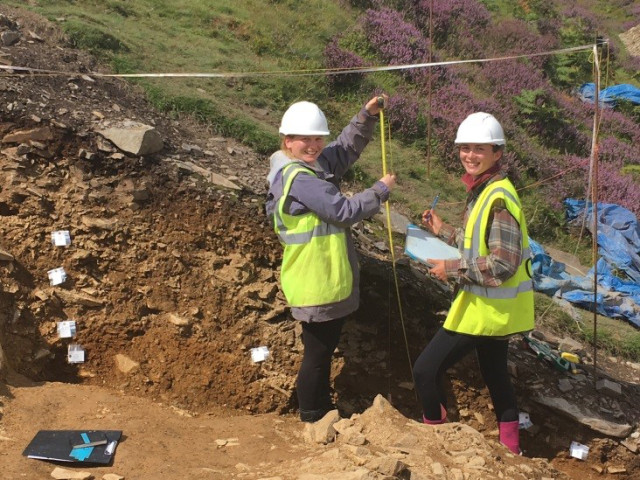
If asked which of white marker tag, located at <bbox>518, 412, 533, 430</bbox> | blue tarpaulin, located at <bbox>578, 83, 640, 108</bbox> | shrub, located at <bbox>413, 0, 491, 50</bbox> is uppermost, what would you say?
shrub, located at <bbox>413, 0, 491, 50</bbox>

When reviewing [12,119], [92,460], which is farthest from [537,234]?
[92,460]

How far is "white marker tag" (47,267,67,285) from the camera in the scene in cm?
499

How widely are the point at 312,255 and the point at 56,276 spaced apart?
2.20 meters

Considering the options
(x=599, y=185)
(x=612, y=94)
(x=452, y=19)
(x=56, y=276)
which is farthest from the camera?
(x=612, y=94)

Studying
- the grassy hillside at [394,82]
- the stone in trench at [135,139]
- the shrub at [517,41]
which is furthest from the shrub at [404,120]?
the shrub at [517,41]

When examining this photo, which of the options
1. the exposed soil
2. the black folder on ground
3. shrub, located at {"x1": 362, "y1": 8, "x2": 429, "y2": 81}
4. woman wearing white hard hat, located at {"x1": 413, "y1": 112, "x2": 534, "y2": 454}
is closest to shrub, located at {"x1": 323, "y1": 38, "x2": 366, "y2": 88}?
shrub, located at {"x1": 362, "y1": 8, "x2": 429, "y2": 81}

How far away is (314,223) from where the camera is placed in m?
3.84

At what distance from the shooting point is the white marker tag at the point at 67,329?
16.0 feet

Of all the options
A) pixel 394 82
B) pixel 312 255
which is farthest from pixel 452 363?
pixel 394 82

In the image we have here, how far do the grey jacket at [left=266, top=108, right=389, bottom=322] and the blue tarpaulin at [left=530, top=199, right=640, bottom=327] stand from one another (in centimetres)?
453

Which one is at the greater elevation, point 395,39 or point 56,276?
point 395,39

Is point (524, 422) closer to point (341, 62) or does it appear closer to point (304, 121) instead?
point (304, 121)

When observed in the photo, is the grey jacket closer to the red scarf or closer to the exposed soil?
the red scarf

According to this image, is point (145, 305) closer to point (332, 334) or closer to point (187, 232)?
point (187, 232)
